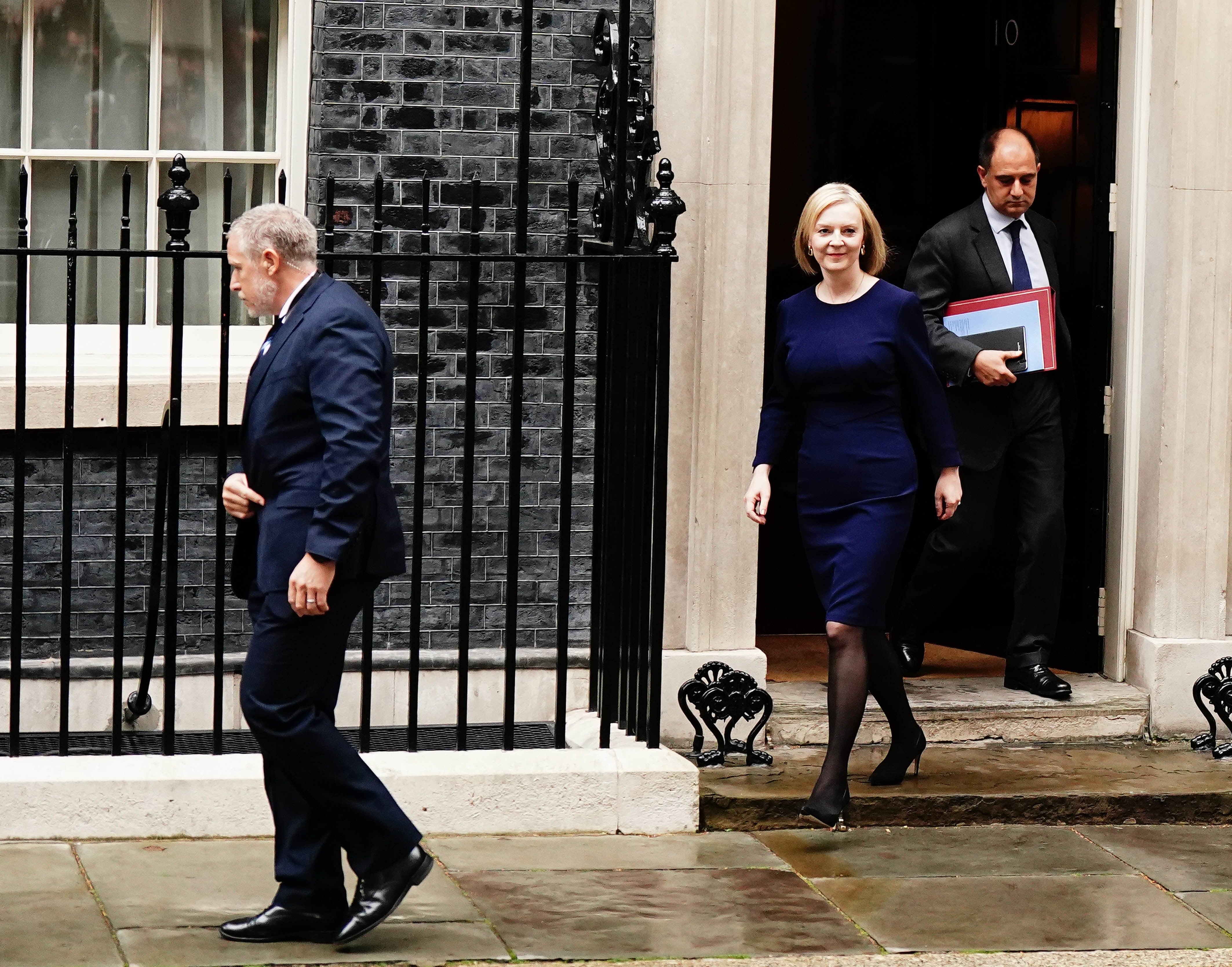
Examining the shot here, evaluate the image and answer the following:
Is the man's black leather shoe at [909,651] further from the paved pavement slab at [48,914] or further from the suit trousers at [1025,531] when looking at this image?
the paved pavement slab at [48,914]

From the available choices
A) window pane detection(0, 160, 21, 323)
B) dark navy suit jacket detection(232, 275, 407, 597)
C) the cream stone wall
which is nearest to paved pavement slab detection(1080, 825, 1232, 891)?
the cream stone wall

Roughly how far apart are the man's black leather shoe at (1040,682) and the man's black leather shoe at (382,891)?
3.18 metres

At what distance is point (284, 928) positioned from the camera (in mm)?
4668

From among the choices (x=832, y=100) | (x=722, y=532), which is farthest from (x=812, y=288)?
(x=832, y=100)

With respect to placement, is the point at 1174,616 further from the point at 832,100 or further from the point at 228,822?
the point at 228,822

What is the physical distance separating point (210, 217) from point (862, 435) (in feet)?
8.53

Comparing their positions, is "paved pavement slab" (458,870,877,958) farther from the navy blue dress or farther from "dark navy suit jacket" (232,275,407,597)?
"dark navy suit jacket" (232,275,407,597)

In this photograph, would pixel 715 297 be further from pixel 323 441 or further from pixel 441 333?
pixel 323 441

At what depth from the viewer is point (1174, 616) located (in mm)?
7168

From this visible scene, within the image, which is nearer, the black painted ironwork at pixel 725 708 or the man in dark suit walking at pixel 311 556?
the man in dark suit walking at pixel 311 556

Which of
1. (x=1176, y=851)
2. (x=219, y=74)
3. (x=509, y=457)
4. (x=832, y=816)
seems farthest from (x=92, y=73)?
(x=1176, y=851)

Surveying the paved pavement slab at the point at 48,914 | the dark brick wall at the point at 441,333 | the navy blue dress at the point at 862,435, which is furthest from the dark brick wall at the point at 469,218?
the paved pavement slab at the point at 48,914

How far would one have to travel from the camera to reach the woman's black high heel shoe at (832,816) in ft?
19.0

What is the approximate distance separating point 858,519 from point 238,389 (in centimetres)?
223
